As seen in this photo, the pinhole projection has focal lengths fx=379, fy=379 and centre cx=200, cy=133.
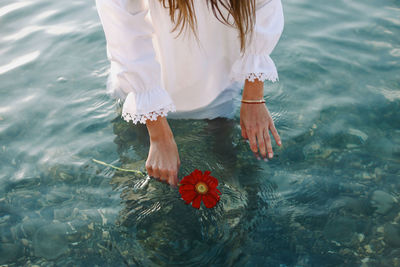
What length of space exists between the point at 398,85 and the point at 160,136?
225cm

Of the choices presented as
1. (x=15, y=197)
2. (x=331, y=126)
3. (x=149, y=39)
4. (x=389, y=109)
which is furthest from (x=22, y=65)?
(x=389, y=109)

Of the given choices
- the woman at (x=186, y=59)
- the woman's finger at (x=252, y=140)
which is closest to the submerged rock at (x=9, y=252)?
the woman at (x=186, y=59)

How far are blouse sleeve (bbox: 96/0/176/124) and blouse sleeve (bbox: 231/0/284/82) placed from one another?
0.53 meters

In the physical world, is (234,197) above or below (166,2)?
below

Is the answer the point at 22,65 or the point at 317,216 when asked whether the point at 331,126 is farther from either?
the point at 22,65

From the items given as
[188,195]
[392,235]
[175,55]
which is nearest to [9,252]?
[188,195]

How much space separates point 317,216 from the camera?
2246 mm

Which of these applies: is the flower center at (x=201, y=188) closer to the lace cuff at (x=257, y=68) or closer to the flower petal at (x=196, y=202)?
the flower petal at (x=196, y=202)

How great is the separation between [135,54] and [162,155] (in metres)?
0.53

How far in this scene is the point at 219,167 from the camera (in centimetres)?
250

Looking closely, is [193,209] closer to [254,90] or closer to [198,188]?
[198,188]

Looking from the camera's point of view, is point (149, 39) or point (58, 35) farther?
point (58, 35)

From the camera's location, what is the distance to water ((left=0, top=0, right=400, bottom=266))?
2104 millimetres

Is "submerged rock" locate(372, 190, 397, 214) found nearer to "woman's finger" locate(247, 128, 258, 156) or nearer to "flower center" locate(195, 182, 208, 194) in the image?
"woman's finger" locate(247, 128, 258, 156)
